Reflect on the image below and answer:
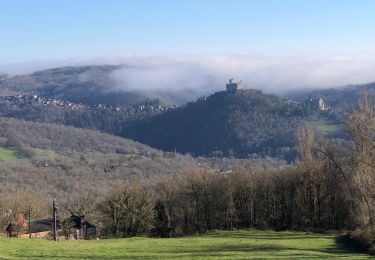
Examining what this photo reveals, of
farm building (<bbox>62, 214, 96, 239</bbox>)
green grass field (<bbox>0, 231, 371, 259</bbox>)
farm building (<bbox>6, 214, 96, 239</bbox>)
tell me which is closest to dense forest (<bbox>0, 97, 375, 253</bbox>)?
farm building (<bbox>62, 214, 96, 239</bbox>)

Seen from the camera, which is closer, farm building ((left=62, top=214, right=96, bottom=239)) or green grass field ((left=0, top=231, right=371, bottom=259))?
green grass field ((left=0, top=231, right=371, bottom=259))

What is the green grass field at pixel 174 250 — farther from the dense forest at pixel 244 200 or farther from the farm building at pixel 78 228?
the farm building at pixel 78 228

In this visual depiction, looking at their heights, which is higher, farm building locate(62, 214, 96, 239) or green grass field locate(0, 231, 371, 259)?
green grass field locate(0, 231, 371, 259)

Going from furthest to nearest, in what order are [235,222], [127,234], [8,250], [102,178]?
[102,178] < [235,222] < [127,234] < [8,250]

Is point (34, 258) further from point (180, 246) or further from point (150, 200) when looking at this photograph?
point (150, 200)

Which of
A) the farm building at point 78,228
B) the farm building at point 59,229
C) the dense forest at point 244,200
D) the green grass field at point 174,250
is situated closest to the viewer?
the green grass field at point 174,250

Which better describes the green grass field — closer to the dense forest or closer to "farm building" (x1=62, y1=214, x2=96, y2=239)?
the dense forest

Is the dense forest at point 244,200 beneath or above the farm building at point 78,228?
above

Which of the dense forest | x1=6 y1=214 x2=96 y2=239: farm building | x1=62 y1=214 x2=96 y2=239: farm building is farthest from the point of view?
x1=62 y1=214 x2=96 y2=239: farm building

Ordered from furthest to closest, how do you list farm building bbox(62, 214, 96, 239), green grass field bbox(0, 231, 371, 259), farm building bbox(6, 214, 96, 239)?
farm building bbox(62, 214, 96, 239), farm building bbox(6, 214, 96, 239), green grass field bbox(0, 231, 371, 259)

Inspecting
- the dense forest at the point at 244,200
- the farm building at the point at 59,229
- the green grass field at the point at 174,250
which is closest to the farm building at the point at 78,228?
the farm building at the point at 59,229

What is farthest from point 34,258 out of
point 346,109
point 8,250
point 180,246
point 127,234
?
point 127,234

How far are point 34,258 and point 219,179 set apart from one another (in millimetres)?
49595

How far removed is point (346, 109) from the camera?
48.6m
